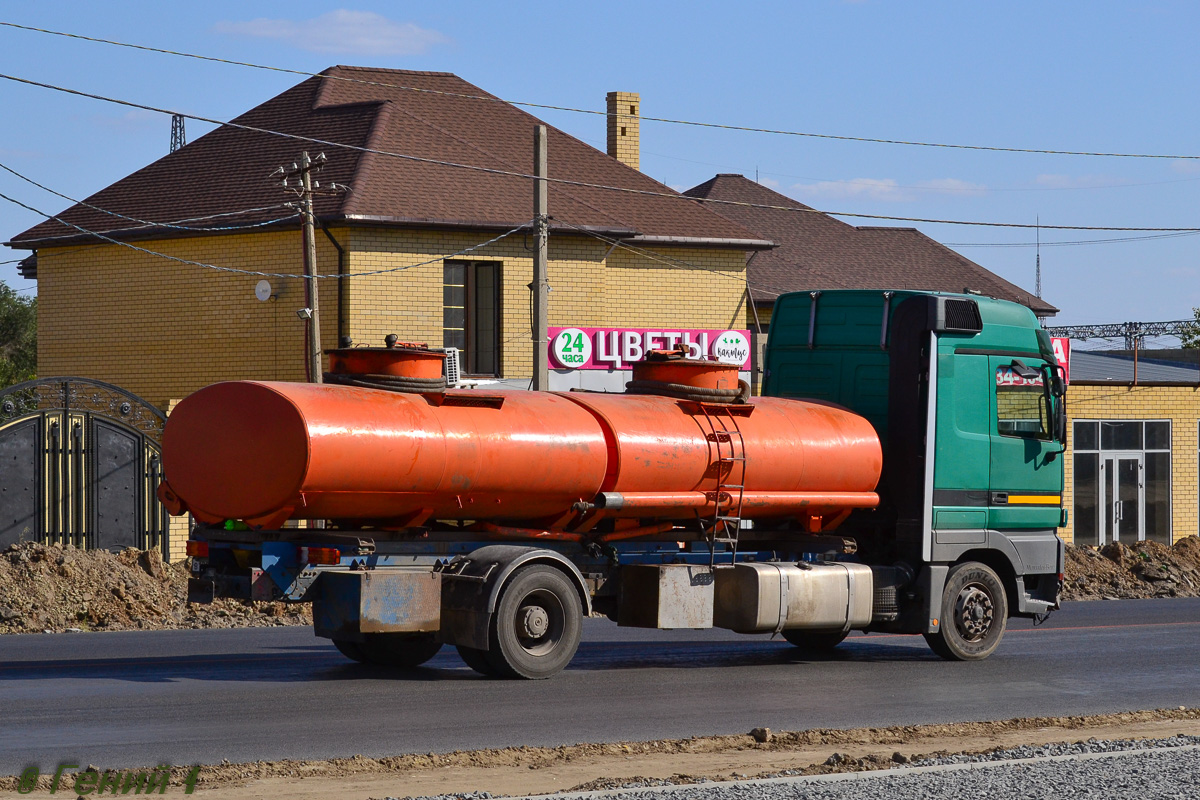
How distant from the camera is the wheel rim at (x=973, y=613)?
15.1 m

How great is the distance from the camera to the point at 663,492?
1358 centimetres

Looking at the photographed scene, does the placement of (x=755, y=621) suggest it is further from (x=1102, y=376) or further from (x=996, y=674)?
(x=1102, y=376)

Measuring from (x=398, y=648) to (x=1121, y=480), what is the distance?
89.4ft

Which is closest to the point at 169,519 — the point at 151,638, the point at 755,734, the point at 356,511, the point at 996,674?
the point at 151,638

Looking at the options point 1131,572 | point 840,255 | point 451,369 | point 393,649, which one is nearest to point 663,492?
point 451,369

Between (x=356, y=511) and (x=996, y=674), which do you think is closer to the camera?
(x=356, y=511)

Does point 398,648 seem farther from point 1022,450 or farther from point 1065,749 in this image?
point 1022,450

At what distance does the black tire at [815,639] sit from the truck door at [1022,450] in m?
1.91

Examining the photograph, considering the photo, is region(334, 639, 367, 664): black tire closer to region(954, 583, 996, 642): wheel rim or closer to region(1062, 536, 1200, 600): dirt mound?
region(954, 583, 996, 642): wheel rim

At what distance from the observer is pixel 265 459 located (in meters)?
11.9

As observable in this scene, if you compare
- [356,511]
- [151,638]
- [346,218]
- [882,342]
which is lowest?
[151,638]

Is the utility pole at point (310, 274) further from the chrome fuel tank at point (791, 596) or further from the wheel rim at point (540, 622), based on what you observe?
the wheel rim at point (540, 622)

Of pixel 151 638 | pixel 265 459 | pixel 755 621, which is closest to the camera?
pixel 265 459

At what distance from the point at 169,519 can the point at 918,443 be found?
42.8 ft
